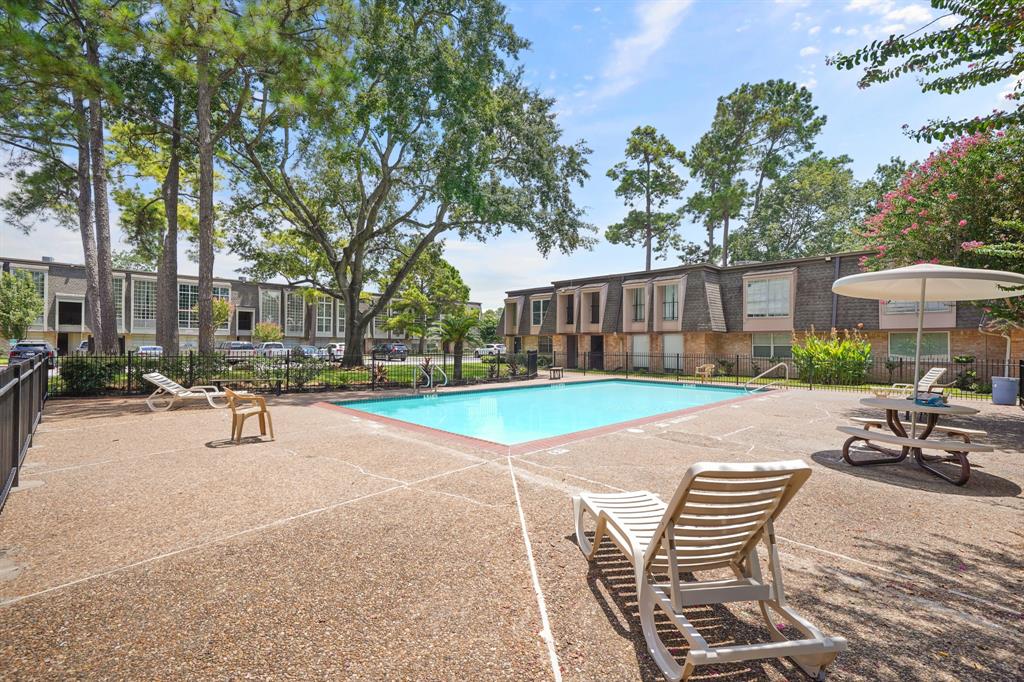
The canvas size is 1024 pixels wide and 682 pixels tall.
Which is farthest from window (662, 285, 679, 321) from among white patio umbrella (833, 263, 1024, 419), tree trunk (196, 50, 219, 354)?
tree trunk (196, 50, 219, 354)

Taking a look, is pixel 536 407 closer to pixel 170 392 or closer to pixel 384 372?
pixel 384 372

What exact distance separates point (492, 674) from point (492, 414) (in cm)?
1156

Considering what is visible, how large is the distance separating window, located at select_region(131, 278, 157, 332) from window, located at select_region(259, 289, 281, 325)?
9.96 metres

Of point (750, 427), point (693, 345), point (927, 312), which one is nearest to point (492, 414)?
point (750, 427)

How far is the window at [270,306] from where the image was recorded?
5206cm

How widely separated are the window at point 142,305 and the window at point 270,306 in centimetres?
996

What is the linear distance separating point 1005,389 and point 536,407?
13.9m

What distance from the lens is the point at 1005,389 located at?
13.0m

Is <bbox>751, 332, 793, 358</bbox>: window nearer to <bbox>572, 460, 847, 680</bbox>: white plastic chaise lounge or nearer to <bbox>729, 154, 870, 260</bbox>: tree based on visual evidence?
<bbox>729, 154, 870, 260</bbox>: tree

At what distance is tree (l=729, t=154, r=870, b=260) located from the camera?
3634 cm

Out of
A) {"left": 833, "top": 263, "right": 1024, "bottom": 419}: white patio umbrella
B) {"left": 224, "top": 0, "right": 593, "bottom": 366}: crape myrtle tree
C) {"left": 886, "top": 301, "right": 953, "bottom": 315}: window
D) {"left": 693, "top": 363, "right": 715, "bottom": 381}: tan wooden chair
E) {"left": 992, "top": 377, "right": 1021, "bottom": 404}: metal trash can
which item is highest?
{"left": 224, "top": 0, "right": 593, "bottom": 366}: crape myrtle tree

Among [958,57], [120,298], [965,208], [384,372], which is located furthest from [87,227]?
[120,298]

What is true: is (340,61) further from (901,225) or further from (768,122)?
(768,122)

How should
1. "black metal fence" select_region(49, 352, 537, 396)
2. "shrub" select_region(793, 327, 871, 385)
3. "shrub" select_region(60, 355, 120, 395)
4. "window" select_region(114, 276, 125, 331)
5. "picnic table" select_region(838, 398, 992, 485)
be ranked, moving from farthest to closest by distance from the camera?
"window" select_region(114, 276, 125, 331)
"shrub" select_region(793, 327, 871, 385)
"black metal fence" select_region(49, 352, 537, 396)
"shrub" select_region(60, 355, 120, 395)
"picnic table" select_region(838, 398, 992, 485)
